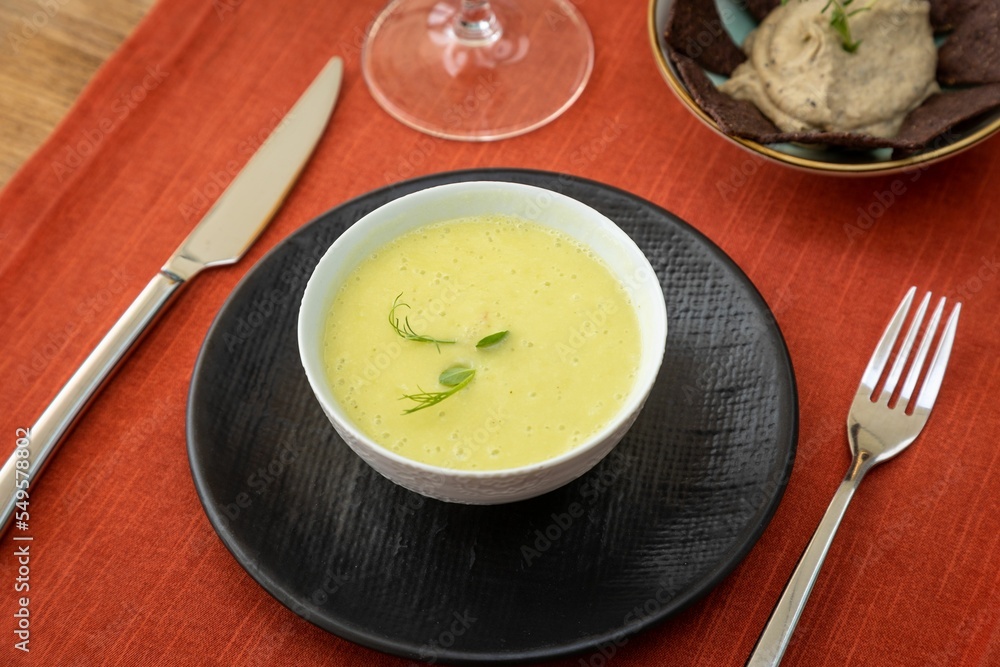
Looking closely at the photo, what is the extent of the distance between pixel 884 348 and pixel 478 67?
3.39 feet

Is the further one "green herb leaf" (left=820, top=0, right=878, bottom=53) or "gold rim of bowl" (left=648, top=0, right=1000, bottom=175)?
"green herb leaf" (left=820, top=0, right=878, bottom=53)

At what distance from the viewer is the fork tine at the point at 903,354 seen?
5.08 feet

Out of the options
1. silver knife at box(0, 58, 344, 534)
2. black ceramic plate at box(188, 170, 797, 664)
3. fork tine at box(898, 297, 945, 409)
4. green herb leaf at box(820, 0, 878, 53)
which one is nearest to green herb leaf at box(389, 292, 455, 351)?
black ceramic plate at box(188, 170, 797, 664)

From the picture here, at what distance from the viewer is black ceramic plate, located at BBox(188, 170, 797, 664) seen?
1260 millimetres

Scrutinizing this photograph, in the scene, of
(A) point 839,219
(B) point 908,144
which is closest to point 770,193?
(A) point 839,219

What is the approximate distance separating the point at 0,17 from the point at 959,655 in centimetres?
225

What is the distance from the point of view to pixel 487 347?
132cm
